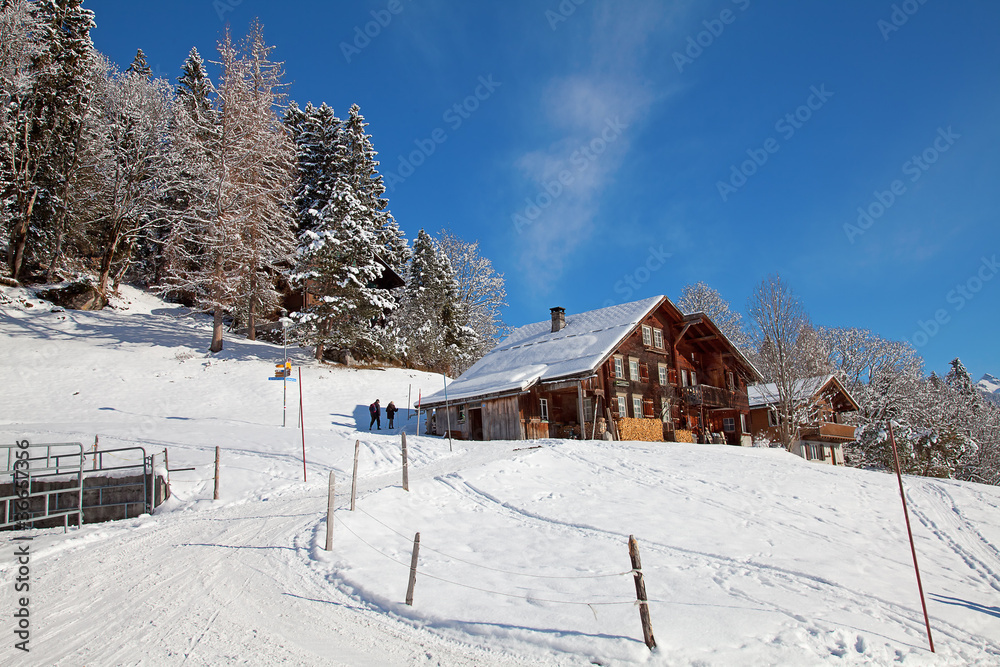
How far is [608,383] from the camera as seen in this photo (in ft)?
102

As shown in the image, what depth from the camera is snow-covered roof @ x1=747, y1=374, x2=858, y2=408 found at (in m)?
36.1

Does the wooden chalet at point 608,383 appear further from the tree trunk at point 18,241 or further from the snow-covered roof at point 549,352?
the tree trunk at point 18,241

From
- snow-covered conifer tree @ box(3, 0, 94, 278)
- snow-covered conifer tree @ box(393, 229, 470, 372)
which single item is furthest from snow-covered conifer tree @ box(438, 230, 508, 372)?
snow-covered conifer tree @ box(3, 0, 94, 278)

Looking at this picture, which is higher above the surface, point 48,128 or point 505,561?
point 48,128

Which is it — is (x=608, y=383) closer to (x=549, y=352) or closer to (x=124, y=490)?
(x=549, y=352)

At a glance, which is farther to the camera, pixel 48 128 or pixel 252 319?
pixel 252 319

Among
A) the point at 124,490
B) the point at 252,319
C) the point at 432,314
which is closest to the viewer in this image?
the point at 124,490

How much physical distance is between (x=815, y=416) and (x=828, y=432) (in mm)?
1306

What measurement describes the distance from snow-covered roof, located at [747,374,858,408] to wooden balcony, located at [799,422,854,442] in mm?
2537

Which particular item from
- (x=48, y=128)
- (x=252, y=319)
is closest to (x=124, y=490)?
(x=252, y=319)

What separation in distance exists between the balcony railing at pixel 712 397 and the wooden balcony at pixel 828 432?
4258 mm

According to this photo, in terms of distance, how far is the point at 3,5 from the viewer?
3244 cm

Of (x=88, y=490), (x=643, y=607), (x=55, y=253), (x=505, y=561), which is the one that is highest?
(x=55, y=253)

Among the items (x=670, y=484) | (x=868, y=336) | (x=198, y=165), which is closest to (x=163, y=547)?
(x=670, y=484)
